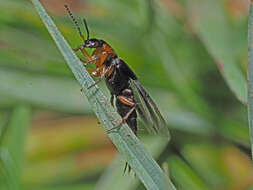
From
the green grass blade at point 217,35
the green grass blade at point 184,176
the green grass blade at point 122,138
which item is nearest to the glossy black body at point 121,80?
the green grass blade at point 184,176

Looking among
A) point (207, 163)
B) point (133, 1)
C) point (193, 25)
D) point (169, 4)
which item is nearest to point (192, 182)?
point (207, 163)

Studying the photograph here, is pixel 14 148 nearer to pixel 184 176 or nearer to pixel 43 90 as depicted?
pixel 43 90

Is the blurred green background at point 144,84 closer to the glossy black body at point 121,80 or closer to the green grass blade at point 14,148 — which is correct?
the green grass blade at point 14,148

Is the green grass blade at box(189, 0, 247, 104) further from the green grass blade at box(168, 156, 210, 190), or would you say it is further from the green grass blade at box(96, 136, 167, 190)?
the green grass blade at box(96, 136, 167, 190)

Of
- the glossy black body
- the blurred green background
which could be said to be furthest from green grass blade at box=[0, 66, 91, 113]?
the glossy black body

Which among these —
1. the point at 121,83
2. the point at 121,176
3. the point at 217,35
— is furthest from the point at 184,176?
the point at 217,35

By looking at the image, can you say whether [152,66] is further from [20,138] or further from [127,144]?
[127,144]
